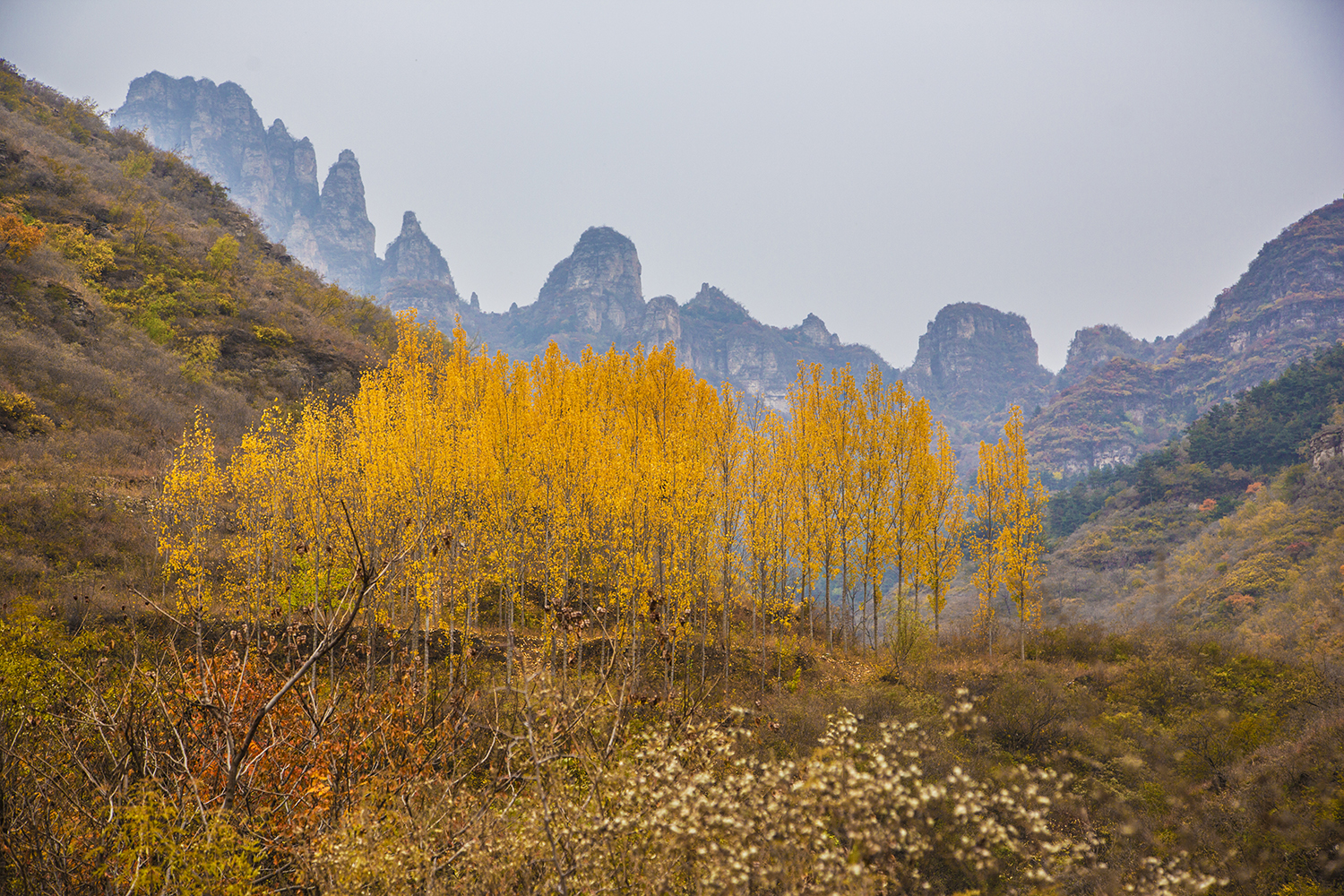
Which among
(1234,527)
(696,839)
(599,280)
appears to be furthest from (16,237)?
(599,280)

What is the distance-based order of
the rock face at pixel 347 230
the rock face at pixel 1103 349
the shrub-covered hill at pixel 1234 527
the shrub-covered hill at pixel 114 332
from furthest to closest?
1. the rock face at pixel 347 230
2. the rock face at pixel 1103 349
3. the shrub-covered hill at pixel 1234 527
4. the shrub-covered hill at pixel 114 332

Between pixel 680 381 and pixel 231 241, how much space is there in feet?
99.2

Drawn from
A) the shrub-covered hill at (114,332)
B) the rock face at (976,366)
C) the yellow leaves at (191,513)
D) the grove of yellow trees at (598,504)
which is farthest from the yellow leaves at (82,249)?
the rock face at (976,366)

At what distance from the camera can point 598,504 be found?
13781 mm

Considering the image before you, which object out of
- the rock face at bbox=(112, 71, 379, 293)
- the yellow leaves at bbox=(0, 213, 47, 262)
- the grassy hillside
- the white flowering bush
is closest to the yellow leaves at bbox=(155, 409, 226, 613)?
the grassy hillside

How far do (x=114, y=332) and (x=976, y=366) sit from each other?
184 metres

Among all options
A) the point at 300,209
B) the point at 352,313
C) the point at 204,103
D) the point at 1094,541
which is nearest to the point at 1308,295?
the point at 1094,541

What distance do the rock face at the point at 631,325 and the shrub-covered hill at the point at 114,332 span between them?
102322 millimetres

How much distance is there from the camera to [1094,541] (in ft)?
141

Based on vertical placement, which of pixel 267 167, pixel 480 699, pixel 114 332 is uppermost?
pixel 267 167

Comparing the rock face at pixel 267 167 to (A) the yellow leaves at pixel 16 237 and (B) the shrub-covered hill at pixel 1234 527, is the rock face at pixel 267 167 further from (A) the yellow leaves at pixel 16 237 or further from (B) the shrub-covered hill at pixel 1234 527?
(B) the shrub-covered hill at pixel 1234 527

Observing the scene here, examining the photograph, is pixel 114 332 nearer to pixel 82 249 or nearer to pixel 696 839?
pixel 82 249

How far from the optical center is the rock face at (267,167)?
5782 inches

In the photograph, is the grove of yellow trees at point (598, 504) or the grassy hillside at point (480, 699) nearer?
the grassy hillside at point (480, 699)
